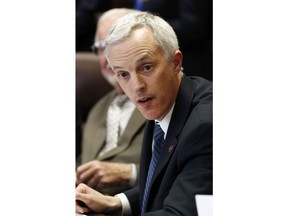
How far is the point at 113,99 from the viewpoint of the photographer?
218cm

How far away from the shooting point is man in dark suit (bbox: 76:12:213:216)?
1.10 meters

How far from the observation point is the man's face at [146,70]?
1141 millimetres

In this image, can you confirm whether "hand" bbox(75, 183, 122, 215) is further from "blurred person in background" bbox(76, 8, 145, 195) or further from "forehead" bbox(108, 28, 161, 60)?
"forehead" bbox(108, 28, 161, 60)

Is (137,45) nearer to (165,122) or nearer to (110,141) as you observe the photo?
(165,122)

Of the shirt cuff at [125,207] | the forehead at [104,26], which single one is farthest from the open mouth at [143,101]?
the forehead at [104,26]

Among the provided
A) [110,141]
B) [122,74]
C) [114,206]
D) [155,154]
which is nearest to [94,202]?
[114,206]

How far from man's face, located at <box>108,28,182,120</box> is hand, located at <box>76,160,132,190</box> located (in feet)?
1.15

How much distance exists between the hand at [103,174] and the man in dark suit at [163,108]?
0.27 metres

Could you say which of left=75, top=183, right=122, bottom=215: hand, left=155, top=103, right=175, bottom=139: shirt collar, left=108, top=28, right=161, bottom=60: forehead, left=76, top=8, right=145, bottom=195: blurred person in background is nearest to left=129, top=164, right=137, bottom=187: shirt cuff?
left=76, top=8, right=145, bottom=195: blurred person in background

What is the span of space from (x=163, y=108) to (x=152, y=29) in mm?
152

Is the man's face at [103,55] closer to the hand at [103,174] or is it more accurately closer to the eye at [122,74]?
the hand at [103,174]

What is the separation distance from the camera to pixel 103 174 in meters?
1.56
